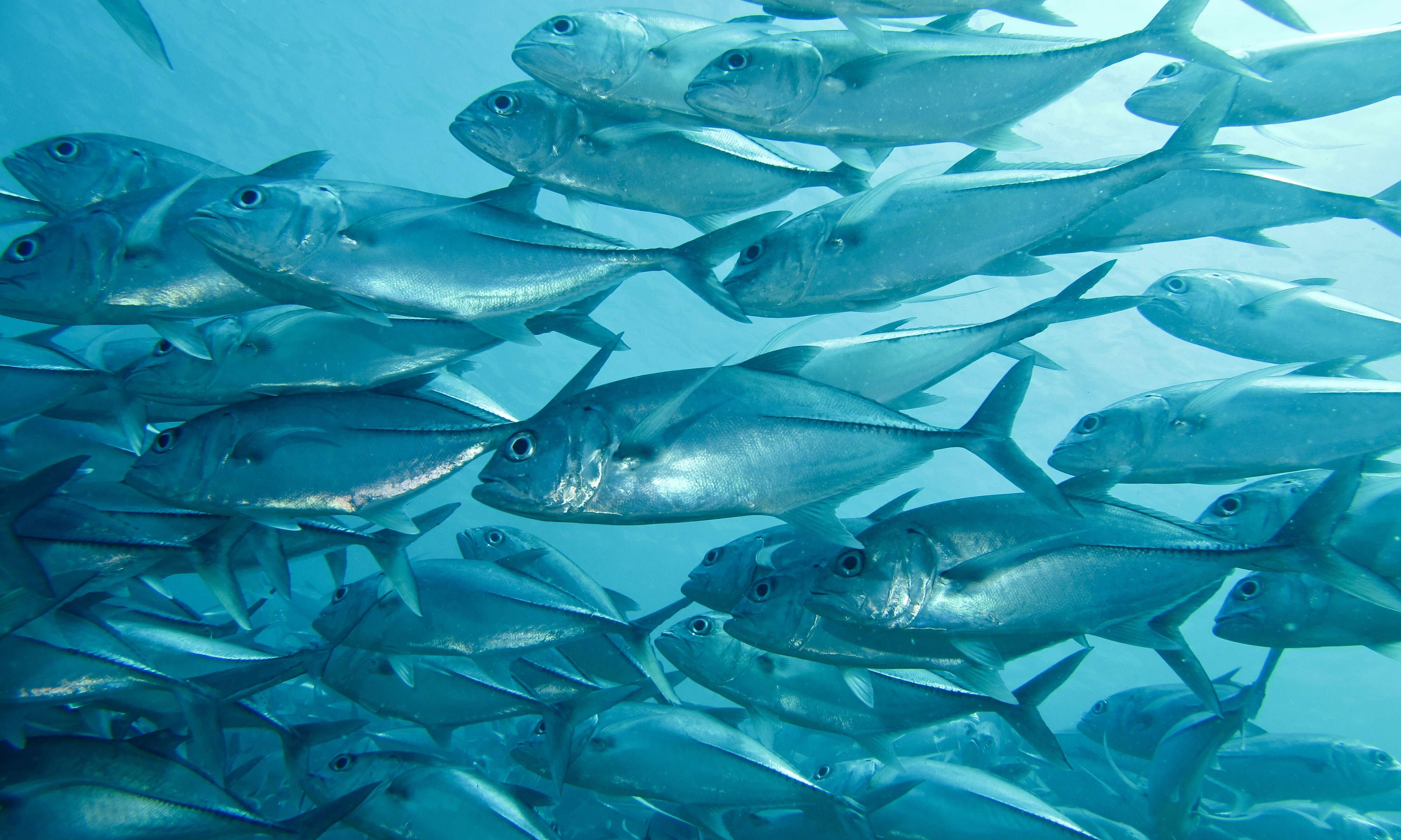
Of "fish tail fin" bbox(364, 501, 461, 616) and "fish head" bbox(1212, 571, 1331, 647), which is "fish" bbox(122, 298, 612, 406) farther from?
"fish head" bbox(1212, 571, 1331, 647)

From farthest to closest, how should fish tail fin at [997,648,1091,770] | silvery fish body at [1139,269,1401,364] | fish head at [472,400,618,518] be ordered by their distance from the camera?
silvery fish body at [1139,269,1401,364] → fish tail fin at [997,648,1091,770] → fish head at [472,400,618,518]

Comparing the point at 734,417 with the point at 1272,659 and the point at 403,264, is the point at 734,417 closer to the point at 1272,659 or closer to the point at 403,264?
the point at 403,264

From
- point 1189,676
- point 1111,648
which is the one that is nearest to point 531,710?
point 1189,676

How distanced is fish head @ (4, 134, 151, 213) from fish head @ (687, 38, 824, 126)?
251 cm

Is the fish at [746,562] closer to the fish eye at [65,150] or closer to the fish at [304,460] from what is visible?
the fish at [304,460]

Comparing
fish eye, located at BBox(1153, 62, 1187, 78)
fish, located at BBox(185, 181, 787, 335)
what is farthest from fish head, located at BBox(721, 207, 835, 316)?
fish eye, located at BBox(1153, 62, 1187, 78)

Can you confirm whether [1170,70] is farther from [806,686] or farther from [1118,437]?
[806,686]

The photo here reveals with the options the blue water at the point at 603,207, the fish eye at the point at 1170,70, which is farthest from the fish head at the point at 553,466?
the blue water at the point at 603,207

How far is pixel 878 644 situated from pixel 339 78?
25006 millimetres

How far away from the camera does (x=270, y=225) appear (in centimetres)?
219

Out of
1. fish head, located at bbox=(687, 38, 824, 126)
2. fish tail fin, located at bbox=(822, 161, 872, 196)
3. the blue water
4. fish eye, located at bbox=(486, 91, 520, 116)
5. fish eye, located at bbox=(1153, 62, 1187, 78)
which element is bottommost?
the blue water

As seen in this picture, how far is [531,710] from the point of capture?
127 inches

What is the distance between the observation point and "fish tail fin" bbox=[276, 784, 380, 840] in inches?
99.7

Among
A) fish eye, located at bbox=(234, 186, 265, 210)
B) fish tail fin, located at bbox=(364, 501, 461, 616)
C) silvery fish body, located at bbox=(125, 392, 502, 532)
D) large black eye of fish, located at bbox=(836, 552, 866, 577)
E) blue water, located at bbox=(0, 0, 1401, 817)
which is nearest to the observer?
large black eye of fish, located at bbox=(836, 552, 866, 577)
